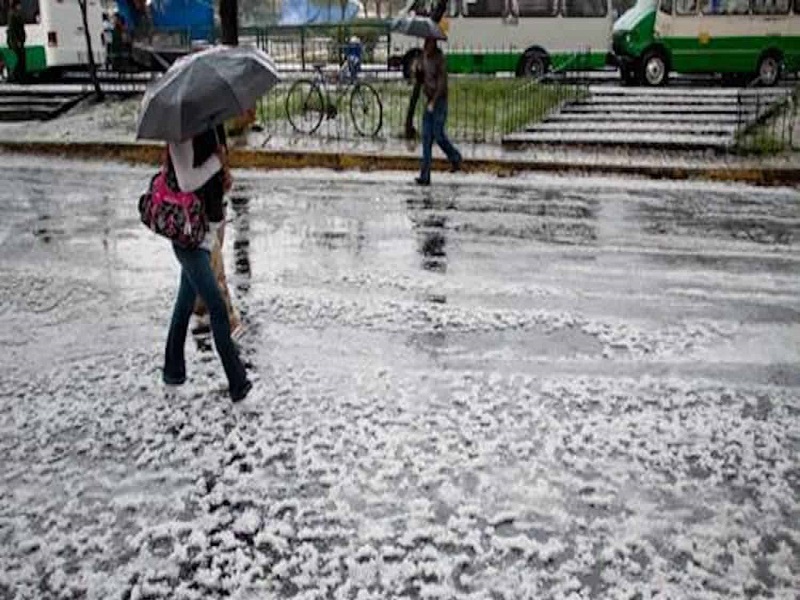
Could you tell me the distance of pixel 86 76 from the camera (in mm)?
24875

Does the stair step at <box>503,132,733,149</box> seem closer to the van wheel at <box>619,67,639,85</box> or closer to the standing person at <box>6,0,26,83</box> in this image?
the van wheel at <box>619,67,639,85</box>

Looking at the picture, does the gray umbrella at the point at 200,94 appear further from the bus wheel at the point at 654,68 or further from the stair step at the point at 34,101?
the bus wheel at the point at 654,68

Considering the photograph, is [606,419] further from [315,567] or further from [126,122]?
[126,122]

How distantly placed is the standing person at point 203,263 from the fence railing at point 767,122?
10552mm

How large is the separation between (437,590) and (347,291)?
4.18m

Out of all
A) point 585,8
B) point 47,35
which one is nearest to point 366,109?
point 585,8

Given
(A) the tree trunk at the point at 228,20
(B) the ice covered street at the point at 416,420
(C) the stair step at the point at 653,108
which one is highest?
(A) the tree trunk at the point at 228,20

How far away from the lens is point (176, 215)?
5.23m

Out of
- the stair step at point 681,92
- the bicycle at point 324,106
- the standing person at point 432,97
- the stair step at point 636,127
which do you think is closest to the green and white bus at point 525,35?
the stair step at point 681,92

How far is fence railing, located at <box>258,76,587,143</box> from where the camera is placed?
16.1 m

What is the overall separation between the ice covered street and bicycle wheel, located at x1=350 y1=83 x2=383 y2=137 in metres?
6.85

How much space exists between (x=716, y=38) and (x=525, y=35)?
450 cm

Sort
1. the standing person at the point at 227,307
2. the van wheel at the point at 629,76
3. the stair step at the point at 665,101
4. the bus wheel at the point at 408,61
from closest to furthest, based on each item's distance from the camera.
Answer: the standing person at the point at 227,307 < the stair step at the point at 665,101 < the van wheel at the point at 629,76 < the bus wheel at the point at 408,61

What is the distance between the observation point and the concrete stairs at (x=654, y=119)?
15.0 metres
